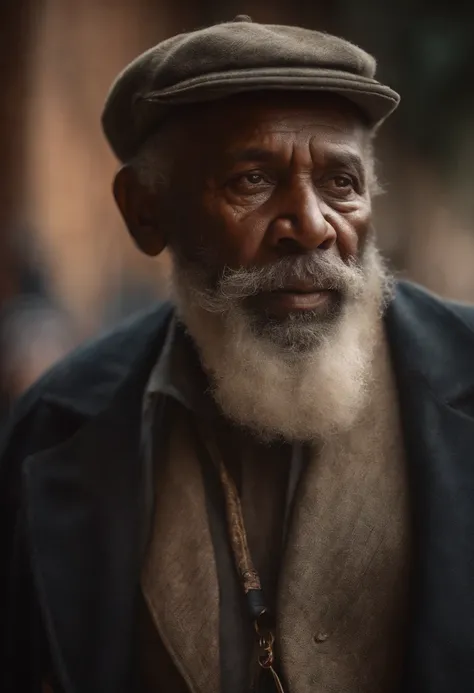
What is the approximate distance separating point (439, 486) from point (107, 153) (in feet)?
4.97

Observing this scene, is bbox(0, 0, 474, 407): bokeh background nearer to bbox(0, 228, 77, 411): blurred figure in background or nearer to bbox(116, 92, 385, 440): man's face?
bbox(0, 228, 77, 411): blurred figure in background

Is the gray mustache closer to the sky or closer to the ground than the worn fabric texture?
closer to the sky

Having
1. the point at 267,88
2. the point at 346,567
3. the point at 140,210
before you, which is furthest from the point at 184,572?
the point at 267,88

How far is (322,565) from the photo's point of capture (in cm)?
100

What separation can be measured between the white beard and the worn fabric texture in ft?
0.13

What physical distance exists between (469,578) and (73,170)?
1694 millimetres

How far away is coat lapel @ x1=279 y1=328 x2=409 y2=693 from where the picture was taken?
96cm

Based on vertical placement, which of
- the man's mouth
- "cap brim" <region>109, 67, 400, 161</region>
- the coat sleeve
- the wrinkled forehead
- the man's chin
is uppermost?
"cap brim" <region>109, 67, 400, 161</region>

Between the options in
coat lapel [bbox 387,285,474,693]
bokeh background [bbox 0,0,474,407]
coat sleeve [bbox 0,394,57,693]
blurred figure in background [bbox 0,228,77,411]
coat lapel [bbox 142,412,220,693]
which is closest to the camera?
coat lapel [bbox 387,285,474,693]

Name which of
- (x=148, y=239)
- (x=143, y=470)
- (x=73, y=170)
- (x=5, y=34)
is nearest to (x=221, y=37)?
(x=148, y=239)

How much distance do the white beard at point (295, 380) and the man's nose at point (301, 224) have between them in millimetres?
131

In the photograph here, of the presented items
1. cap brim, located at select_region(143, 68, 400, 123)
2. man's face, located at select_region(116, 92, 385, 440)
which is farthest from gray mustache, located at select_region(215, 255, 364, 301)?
cap brim, located at select_region(143, 68, 400, 123)

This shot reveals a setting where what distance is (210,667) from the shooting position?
100 cm

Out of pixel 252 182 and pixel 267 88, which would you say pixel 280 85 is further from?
pixel 252 182
